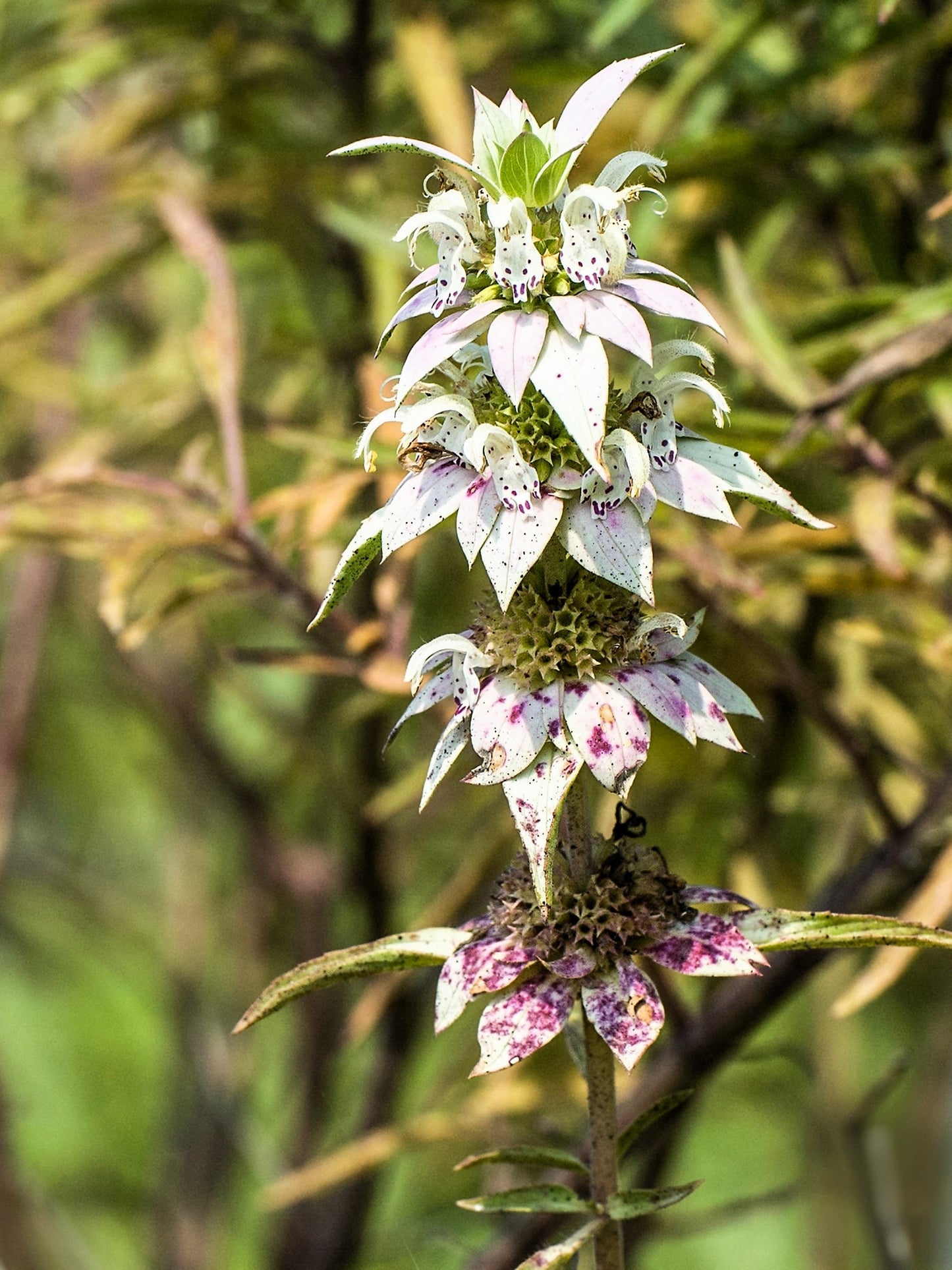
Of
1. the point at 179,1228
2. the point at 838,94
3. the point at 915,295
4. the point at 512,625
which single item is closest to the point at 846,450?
the point at 915,295

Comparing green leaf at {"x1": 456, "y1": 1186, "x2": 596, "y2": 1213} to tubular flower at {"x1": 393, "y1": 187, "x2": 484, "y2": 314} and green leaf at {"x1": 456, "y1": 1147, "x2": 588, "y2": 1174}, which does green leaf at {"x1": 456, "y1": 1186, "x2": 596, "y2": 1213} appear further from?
tubular flower at {"x1": 393, "y1": 187, "x2": 484, "y2": 314}

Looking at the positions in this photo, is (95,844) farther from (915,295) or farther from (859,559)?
(915,295)

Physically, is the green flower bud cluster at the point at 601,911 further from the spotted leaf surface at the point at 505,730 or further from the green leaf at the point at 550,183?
the green leaf at the point at 550,183

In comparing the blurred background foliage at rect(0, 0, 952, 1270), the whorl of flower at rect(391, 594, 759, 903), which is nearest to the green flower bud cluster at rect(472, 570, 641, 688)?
the whorl of flower at rect(391, 594, 759, 903)

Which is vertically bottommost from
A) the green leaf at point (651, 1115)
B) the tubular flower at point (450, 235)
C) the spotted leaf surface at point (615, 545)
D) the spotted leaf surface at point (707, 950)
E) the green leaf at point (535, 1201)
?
the green leaf at point (535, 1201)

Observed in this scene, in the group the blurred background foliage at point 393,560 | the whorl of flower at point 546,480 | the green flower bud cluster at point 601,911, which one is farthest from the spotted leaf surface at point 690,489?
the blurred background foliage at point 393,560
